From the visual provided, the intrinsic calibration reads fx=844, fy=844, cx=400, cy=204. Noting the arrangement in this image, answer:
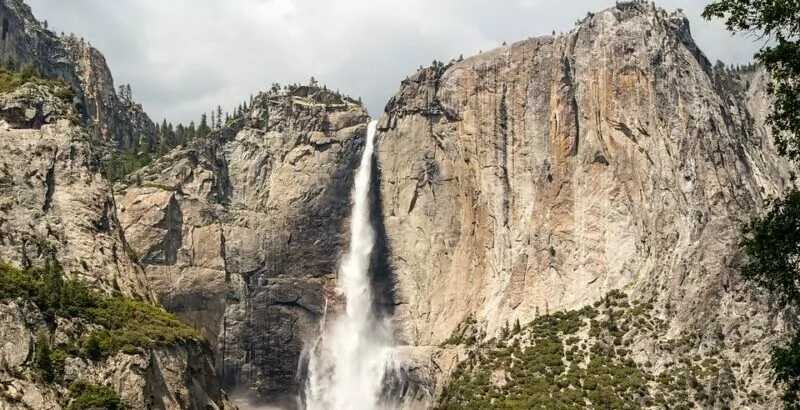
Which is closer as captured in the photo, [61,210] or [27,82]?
[61,210]

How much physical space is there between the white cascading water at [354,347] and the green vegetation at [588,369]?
58.8 feet

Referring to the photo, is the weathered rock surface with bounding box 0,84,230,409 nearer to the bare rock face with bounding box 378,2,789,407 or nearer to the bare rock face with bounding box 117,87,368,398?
the bare rock face with bounding box 117,87,368,398

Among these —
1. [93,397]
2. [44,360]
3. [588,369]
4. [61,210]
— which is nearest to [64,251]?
[61,210]

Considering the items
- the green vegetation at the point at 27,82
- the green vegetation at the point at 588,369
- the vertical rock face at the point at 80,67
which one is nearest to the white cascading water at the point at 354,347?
the green vegetation at the point at 588,369

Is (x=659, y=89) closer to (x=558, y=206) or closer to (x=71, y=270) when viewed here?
(x=558, y=206)

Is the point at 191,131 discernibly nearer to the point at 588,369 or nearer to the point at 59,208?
the point at 59,208

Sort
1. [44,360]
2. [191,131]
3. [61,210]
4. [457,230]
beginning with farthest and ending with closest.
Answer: [191,131], [457,230], [61,210], [44,360]

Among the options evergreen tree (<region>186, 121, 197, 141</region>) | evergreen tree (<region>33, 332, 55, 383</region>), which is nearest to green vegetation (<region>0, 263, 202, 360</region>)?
evergreen tree (<region>33, 332, 55, 383</region>)

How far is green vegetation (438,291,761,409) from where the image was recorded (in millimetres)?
61281

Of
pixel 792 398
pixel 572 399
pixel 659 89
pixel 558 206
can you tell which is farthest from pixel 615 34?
pixel 792 398

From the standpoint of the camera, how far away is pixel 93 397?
49125 millimetres

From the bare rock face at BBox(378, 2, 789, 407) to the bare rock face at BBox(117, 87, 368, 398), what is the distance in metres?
8.21

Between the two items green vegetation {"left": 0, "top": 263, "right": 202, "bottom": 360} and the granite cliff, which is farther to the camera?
the granite cliff

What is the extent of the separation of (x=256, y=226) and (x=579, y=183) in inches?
1518
